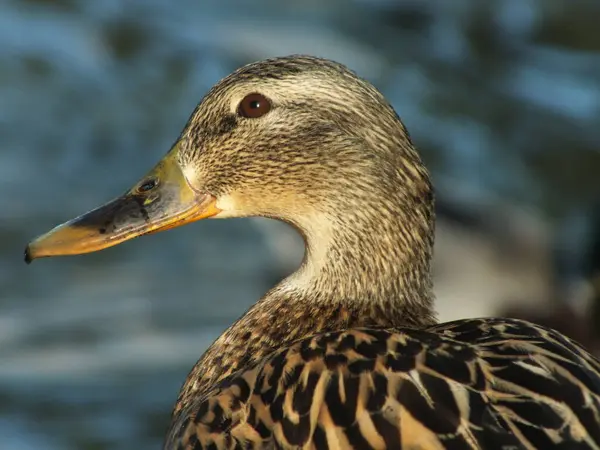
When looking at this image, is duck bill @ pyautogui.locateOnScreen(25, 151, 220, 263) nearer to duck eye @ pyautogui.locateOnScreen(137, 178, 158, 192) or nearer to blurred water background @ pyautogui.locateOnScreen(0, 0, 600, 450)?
duck eye @ pyautogui.locateOnScreen(137, 178, 158, 192)

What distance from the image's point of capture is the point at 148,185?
13.2 ft

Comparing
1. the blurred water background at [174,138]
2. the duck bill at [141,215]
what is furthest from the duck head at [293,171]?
the blurred water background at [174,138]

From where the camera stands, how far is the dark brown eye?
12.4 ft

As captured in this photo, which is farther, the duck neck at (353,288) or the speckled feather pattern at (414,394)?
the duck neck at (353,288)

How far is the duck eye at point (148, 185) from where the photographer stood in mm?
4008

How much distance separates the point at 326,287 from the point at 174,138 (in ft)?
18.0

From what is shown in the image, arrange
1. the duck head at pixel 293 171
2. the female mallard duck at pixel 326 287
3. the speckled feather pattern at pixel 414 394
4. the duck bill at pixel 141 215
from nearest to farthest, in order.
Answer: the speckled feather pattern at pixel 414 394
the female mallard duck at pixel 326 287
the duck head at pixel 293 171
the duck bill at pixel 141 215

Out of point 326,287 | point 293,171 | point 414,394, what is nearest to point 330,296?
point 326,287

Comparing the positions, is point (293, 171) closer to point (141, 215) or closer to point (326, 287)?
point (326, 287)

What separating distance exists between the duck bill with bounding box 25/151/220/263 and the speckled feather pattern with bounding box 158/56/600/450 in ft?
0.16

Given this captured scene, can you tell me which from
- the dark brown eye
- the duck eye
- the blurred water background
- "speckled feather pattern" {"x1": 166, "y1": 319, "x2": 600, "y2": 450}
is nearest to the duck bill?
the duck eye

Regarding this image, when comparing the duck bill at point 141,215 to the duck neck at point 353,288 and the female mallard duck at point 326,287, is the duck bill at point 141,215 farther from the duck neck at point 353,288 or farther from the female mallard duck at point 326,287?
the duck neck at point 353,288

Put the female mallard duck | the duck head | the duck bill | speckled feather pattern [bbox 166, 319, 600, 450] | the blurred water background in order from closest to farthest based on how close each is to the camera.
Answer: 1. speckled feather pattern [bbox 166, 319, 600, 450]
2. the female mallard duck
3. the duck head
4. the duck bill
5. the blurred water background

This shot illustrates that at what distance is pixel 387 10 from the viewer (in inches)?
436
